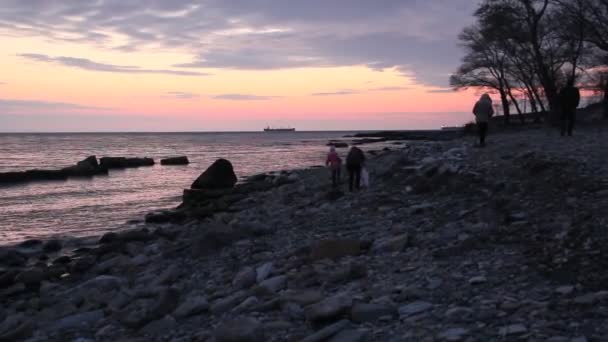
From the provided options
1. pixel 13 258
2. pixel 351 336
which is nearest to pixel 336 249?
pixel 351 336

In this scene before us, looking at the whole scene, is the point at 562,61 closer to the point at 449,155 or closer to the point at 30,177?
the point at 449,155

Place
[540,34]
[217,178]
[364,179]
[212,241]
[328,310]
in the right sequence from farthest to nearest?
[540,34] → [217,178] → [364,179] → [212,241] → [328,310]

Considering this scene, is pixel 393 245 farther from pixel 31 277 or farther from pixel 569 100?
pixel 569 100

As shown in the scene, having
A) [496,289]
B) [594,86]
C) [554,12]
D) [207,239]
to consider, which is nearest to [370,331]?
[496,289]

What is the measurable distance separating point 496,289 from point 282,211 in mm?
10753

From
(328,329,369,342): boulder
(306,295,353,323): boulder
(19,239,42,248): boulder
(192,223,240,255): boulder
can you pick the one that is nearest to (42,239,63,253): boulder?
(19,239,42,248): boulder

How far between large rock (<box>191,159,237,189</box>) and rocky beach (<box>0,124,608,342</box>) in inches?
489

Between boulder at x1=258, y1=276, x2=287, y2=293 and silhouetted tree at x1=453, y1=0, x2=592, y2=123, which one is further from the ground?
silhouetted tree at x1=453, y1=0, x2=592, y2=123

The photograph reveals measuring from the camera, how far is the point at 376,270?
7770 millimetres

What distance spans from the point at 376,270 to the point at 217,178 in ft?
69.7

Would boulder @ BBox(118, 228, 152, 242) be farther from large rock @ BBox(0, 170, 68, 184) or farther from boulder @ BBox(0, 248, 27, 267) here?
large rock @ BBox(0, 170, 68, 184)

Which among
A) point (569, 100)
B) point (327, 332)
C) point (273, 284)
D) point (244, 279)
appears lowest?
point (244, 279)

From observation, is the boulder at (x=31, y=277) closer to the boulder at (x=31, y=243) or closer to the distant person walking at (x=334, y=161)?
the boulder at (x=31, y=243)

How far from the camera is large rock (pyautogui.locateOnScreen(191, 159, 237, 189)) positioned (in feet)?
92.2
